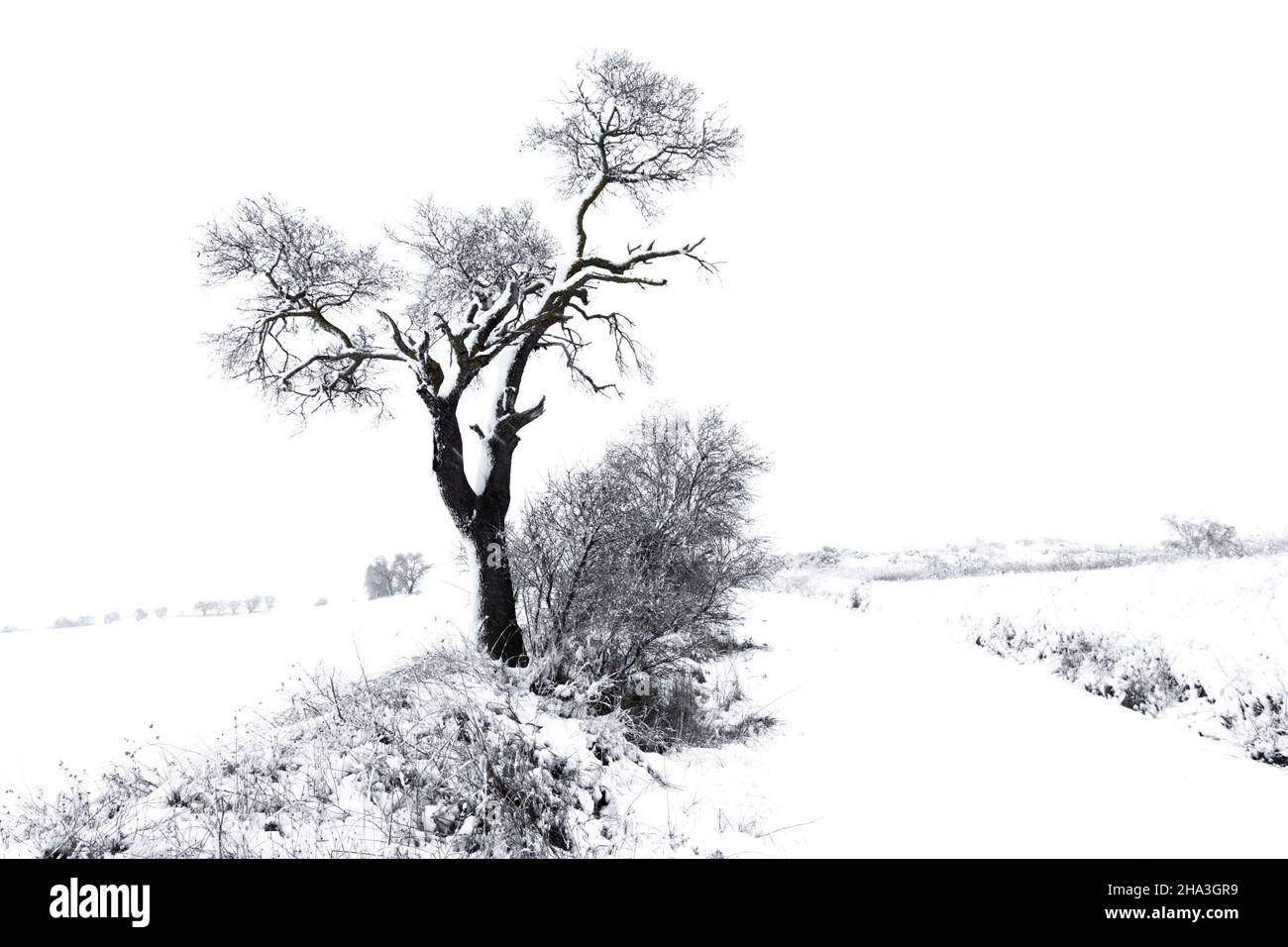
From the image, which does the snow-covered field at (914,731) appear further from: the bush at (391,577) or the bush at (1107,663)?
the bush at (391,577)

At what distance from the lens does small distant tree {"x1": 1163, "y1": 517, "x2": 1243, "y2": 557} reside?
21.0m

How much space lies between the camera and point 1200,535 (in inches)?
918

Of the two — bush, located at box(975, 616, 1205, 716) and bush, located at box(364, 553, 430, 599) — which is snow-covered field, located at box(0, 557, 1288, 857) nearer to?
bush, located at box(975, 616, 1205, 716)

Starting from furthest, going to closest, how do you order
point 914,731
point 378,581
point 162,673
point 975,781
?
point 378,581, point 162,673, point 914,731, point 975,781

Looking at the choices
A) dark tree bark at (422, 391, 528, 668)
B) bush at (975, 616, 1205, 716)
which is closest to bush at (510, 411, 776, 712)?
dark tree bark at (422, 391, 528, 668)

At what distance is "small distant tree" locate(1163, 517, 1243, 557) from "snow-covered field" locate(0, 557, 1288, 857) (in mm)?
12653

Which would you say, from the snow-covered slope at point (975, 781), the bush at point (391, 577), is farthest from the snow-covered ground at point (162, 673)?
the bush at point (391, 577)

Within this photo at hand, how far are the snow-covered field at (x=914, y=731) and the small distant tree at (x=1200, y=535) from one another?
12.7m

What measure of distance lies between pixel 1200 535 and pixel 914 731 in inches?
1096

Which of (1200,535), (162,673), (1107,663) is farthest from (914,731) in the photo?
(1200,535)

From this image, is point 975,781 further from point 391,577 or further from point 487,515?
point 391,577

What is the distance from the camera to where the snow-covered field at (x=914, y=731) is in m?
3.78
